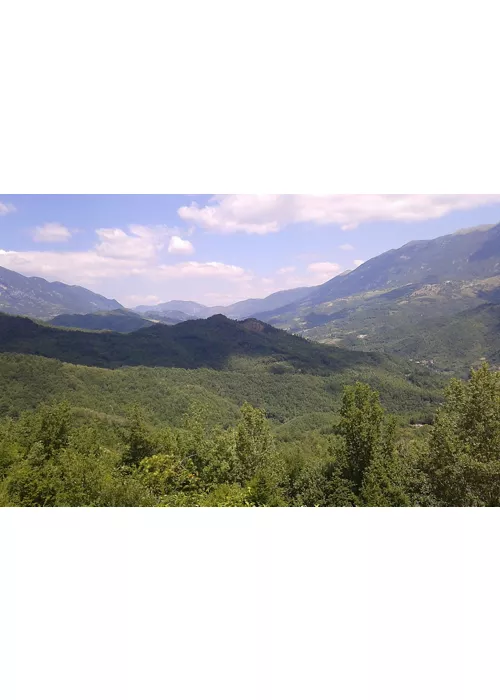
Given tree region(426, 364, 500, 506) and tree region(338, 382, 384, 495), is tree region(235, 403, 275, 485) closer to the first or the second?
tree region(338, 382, 384, 495)

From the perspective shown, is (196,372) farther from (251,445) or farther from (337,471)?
(337,471)

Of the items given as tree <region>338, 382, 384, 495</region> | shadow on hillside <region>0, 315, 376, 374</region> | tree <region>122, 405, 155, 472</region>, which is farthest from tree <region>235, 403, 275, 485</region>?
shadow on hillside <region>0, 315, 376, 374</region>

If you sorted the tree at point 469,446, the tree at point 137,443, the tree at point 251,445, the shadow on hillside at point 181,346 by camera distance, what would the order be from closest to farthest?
the tree at point 469,446
the tree at point 251,445
the tree at point 137,443
the shadow on hillside at point 181,346

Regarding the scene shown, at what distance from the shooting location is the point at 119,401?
53.8 metres

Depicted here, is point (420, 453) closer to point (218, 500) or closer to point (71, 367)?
point (218, 500)

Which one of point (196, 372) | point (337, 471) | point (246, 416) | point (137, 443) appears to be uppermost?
point (246, 416)

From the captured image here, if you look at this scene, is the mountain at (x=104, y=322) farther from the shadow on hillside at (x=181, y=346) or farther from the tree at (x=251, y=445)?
the tree at (x=251, y=445)

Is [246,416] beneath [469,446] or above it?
beneath

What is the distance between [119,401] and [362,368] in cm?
6127

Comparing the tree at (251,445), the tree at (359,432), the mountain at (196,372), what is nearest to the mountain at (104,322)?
the mountain at (196,372)

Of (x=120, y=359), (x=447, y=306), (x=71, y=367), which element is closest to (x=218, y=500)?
(x=71, y=367)

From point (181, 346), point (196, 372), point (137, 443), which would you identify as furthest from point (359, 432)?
point (181, 346)

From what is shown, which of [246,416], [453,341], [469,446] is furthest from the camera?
[453,341]

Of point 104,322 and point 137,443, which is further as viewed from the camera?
point 104,322
